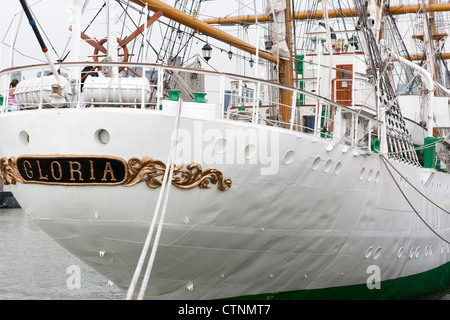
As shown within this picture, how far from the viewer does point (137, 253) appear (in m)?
10.4

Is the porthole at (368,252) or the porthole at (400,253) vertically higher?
the porthole at (368,252)

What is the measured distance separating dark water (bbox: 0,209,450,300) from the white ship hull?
2.66 m

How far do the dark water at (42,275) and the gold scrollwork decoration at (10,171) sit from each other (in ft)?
6.92

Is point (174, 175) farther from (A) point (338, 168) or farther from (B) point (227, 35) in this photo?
(B) point (227, 35)

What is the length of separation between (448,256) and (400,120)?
233 inches

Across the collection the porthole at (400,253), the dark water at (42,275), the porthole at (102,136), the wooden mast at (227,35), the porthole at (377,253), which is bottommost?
the dark water at (42,275)

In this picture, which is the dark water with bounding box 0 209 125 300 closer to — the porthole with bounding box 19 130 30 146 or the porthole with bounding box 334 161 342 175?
the porthole with bounding box 19 130 30 146

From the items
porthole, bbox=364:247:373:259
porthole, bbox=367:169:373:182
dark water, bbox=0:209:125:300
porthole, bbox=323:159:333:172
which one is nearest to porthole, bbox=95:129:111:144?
dark water, bbox=0:209:125:300

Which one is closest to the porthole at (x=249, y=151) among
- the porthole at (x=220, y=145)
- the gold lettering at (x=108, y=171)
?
the porthole at (x=220, y=145)

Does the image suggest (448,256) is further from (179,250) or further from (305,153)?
(179,250)

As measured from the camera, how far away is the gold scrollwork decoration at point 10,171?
34.8ft

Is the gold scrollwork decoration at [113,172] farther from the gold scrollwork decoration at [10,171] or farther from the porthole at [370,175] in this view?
the porthole at [370,175]

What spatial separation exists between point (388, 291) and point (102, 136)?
31.1 feet
